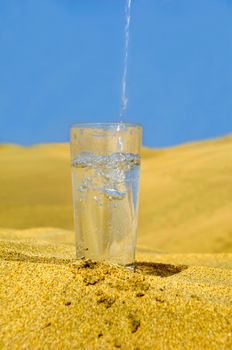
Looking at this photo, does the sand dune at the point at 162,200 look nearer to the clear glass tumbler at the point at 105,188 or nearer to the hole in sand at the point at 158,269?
the hole in sand at the point at 158,269

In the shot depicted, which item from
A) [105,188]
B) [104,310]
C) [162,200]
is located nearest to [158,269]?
[105,188]

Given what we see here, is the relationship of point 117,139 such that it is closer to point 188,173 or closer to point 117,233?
point 117,233

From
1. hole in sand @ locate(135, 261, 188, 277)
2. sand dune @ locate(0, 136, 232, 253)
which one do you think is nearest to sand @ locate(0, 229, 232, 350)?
hole in sand @ locate(135, 261, 188, 277)

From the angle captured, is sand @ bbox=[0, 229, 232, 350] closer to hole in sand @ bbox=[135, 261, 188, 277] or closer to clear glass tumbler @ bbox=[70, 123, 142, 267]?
clear glass tumbler @ bbox=[70, 123, 142, 267]

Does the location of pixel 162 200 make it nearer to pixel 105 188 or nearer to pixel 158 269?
pixel 158 269

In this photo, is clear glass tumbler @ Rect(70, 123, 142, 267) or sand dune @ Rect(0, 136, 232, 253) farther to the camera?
sand dune @ Rect(0, 136, 232, 253)
